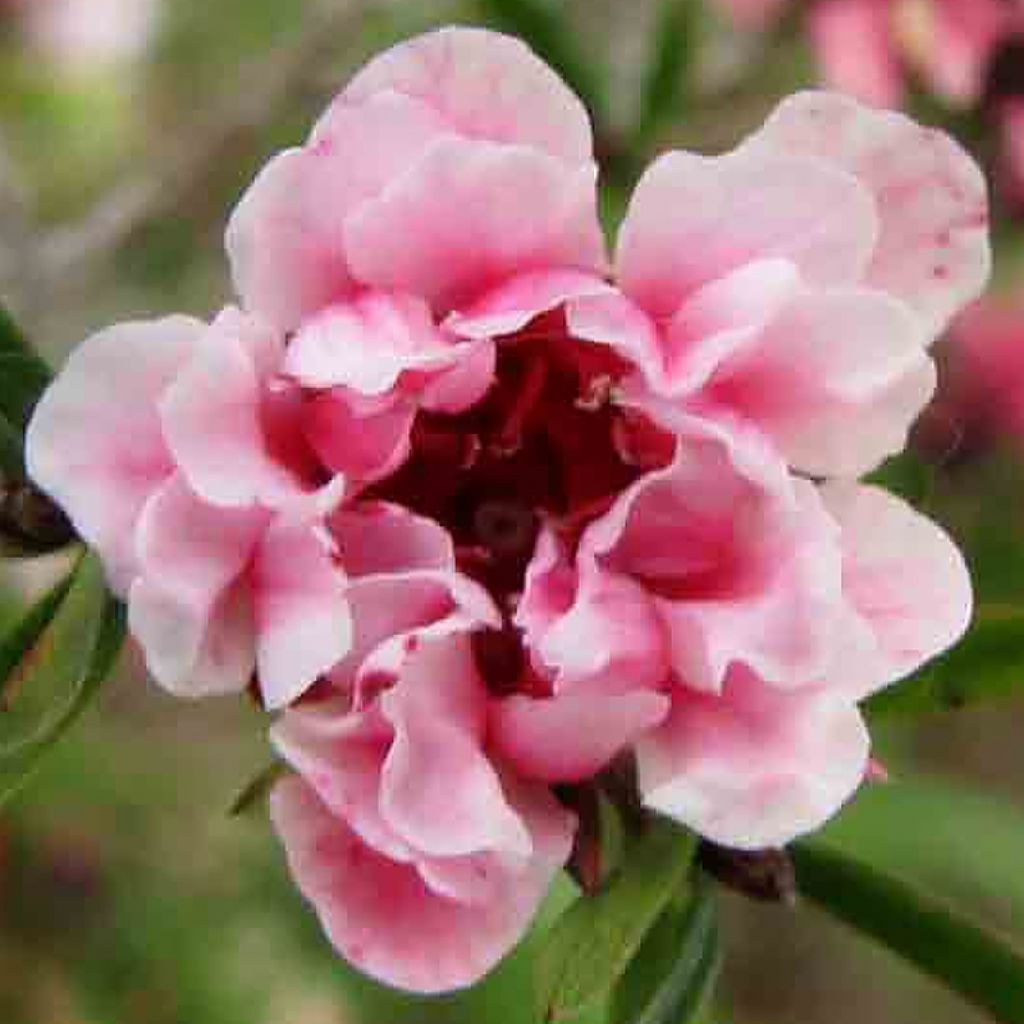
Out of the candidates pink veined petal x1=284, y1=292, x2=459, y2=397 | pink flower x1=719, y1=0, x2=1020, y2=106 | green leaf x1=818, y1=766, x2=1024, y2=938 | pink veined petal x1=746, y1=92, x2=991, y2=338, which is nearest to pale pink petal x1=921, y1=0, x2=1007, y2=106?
pink flower x1=719, y1=0, x2=1020, y2=106

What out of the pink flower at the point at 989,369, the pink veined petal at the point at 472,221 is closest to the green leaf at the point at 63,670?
the pink veined petal at the point at 472,221

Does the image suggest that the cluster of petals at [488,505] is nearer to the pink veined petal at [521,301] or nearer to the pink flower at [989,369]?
the pink veined petal at [521,301]

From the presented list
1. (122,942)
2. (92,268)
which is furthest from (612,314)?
(122,942)

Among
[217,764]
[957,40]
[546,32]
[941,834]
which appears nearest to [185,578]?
[546,32]

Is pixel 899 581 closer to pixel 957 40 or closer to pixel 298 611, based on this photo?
pixel 298 611

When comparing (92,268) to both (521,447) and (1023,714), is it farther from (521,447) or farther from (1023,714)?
(1023,714)
